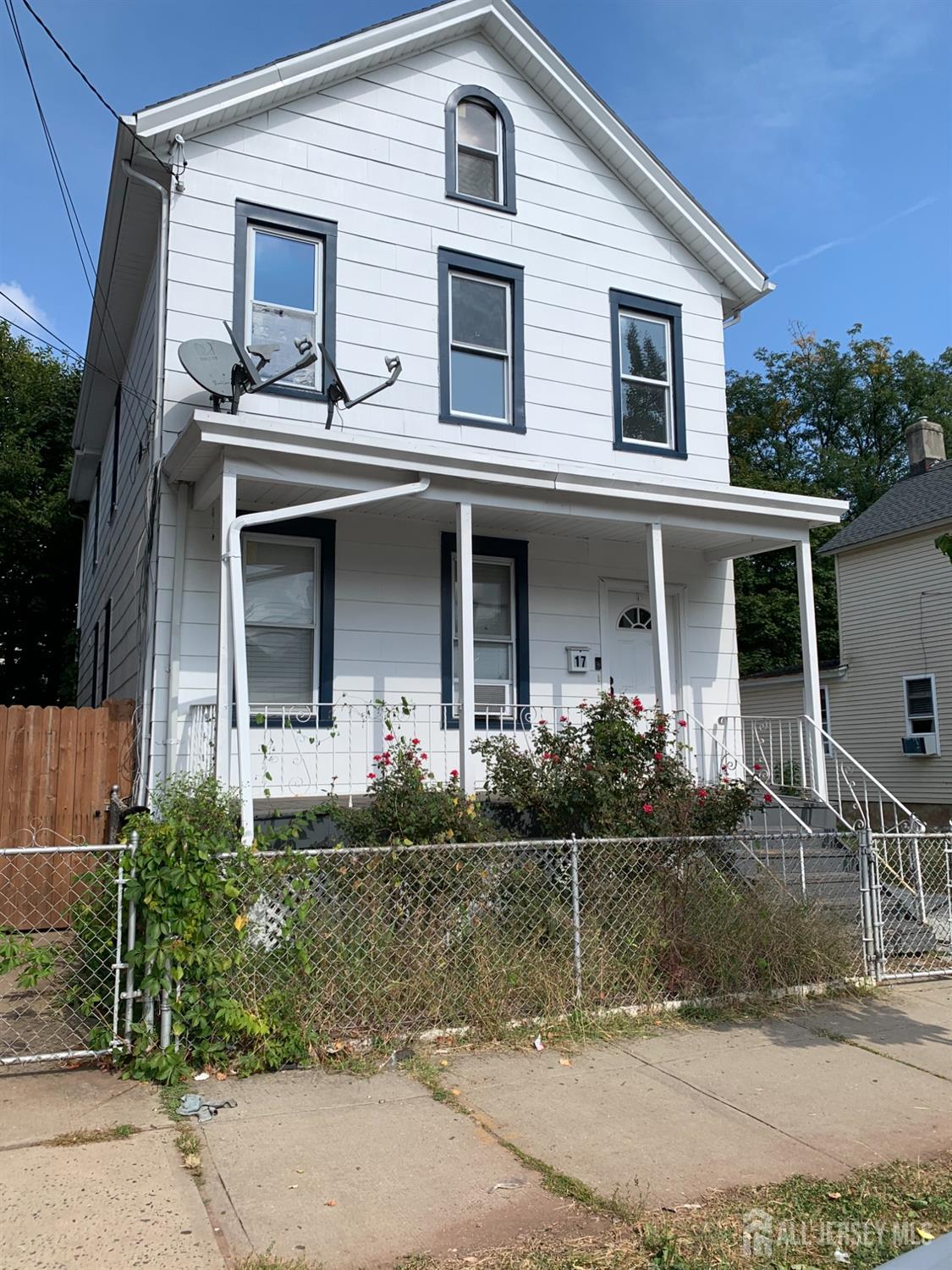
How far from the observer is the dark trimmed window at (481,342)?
989cm

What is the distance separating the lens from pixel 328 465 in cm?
815

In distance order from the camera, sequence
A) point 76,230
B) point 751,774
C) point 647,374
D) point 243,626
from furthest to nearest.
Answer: point 647,374 < point 76,230 < point 751,774 < point 243,626

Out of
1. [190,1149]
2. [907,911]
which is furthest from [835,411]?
[190,1149]

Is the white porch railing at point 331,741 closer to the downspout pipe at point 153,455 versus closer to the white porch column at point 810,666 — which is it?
the downspout pipe at point 153,455

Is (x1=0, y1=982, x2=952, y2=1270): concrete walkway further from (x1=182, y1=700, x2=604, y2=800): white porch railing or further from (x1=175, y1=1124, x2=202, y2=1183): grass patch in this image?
(x1=182, y1=700, x2=604, y2=800): white porch railing

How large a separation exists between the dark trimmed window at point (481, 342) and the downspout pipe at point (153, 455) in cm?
270

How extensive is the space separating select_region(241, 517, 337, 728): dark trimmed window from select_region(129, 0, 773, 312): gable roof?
3768 mm

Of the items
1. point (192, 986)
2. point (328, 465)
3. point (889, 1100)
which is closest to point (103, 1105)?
point (192, 986)

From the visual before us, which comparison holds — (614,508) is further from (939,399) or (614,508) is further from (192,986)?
(939,399)

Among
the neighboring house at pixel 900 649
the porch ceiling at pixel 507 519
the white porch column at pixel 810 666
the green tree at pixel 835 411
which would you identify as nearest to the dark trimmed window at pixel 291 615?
the porch ceiling at pixel 507 519

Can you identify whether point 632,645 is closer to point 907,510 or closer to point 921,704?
point 921,704

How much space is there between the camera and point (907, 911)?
7828 millimetres

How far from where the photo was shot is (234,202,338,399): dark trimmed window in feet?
29.6

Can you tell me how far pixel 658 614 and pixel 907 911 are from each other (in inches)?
132
